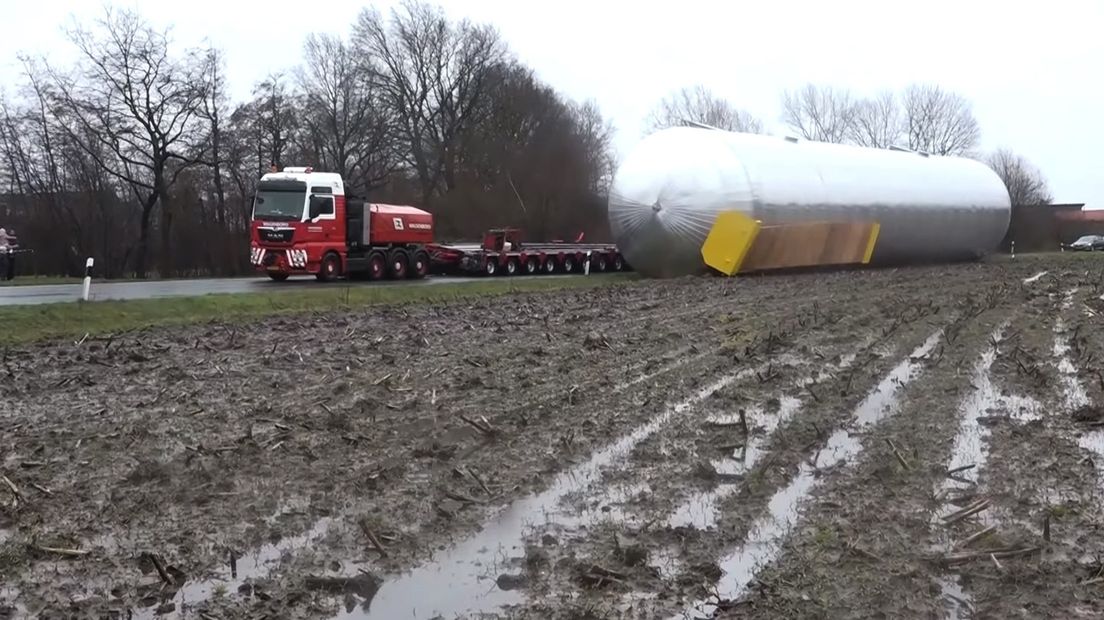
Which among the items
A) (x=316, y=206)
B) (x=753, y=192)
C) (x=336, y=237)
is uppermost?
(x=753, y=192)

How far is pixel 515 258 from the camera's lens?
108 feet

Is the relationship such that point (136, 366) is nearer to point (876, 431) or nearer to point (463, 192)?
point (876, 431)

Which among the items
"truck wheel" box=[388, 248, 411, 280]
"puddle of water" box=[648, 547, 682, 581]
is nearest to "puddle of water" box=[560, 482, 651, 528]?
"puddle of water" box=[648, 547, 682, 581]

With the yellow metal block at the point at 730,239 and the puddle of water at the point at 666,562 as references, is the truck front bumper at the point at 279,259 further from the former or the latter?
the puddle of water at the point at 666,562

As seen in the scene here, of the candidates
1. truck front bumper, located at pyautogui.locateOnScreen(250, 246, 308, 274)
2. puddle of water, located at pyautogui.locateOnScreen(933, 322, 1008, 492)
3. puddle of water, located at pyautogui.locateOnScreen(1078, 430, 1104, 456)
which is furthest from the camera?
truck front bumper, located at pyautogui.locateOnScreen(250, 246, 308, 274)

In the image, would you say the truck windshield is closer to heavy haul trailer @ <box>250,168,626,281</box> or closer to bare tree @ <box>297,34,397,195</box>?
heavy haul trailer @ <box>250,168,626,281</box>

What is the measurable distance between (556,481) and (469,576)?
153cm

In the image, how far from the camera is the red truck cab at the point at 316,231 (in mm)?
24797

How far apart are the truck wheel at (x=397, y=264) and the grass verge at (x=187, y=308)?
19.2ft

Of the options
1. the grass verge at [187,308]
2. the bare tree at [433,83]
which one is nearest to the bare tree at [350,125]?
the bare tree at [433,83]

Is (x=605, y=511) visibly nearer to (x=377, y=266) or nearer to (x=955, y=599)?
(x=955, y=599)

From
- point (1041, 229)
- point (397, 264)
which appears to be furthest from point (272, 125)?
point (1041, 229)

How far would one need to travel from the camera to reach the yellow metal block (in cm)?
2591

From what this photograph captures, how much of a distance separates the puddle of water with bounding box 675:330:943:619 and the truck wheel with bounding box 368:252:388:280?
20.1 m
